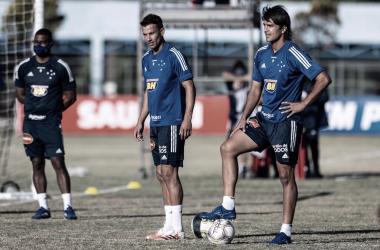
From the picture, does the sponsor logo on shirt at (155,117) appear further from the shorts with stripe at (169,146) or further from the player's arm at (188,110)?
the player's arm at (188,110)

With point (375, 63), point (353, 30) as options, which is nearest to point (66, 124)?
point (353, 30)

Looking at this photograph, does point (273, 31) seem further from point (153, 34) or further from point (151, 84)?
point (151, 84)

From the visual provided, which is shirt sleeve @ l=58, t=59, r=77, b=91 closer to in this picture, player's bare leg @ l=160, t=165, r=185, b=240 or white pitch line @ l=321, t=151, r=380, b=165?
player's bare leg @ l=160, t=165, r=185, b=240

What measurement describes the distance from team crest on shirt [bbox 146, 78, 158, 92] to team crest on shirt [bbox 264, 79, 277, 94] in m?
1.11

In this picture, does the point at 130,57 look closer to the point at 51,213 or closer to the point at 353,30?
the point at 353,30

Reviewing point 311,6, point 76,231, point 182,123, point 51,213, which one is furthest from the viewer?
point 311,6

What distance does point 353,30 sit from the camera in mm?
40719

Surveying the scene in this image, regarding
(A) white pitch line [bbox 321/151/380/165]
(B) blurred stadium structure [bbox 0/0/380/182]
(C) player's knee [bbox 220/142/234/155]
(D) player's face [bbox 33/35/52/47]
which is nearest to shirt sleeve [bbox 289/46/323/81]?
(C) player's knee [bbox 220/142/234/155]

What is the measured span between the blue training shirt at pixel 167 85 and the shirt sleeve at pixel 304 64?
1055 mm

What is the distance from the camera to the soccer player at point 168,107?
726 centimetres

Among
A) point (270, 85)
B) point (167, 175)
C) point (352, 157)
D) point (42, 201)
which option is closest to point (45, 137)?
point (42, 201)

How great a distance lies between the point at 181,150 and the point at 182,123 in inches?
12.5

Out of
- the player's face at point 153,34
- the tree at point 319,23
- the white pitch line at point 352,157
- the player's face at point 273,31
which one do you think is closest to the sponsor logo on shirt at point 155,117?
the player's face at point 153,34

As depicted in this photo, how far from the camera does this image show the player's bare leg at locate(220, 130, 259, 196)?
279 inches
